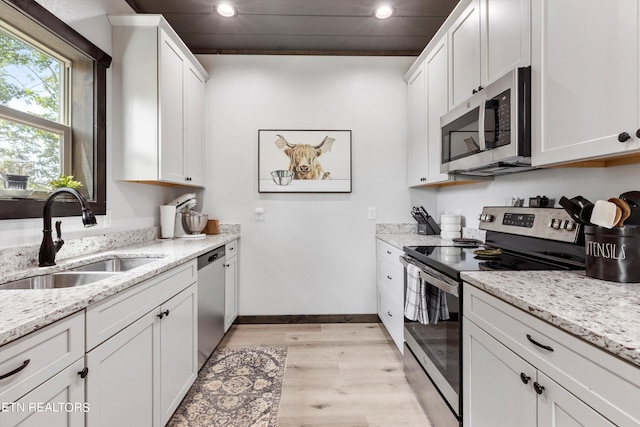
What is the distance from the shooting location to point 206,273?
211cm

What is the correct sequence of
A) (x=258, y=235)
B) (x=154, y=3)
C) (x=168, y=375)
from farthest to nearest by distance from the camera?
(x=258, y=235)
(x=154, y=3)
(x=168, y=375)

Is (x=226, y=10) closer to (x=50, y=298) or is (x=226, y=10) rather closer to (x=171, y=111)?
(x=171, y=111)

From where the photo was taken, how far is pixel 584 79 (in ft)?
3.60

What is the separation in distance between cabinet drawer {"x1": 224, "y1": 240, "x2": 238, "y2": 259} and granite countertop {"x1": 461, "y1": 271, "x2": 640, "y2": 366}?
77.7 inches

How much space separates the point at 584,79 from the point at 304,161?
2.22m

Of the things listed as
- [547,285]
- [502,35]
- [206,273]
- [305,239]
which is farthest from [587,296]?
[305,239]

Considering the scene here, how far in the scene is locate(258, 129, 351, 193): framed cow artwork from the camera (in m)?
2.98

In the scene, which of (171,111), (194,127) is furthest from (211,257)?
(194,127)

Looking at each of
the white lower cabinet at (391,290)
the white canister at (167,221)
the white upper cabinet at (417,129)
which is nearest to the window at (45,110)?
the white canister at (167,221)

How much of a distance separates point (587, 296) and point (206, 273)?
6.71 ft

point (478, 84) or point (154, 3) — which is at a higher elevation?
point (154, 3)

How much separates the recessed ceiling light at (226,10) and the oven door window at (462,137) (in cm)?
193

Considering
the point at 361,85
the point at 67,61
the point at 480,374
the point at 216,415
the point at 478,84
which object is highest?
the point at 361,85

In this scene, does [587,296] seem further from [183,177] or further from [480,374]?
[183,177]
